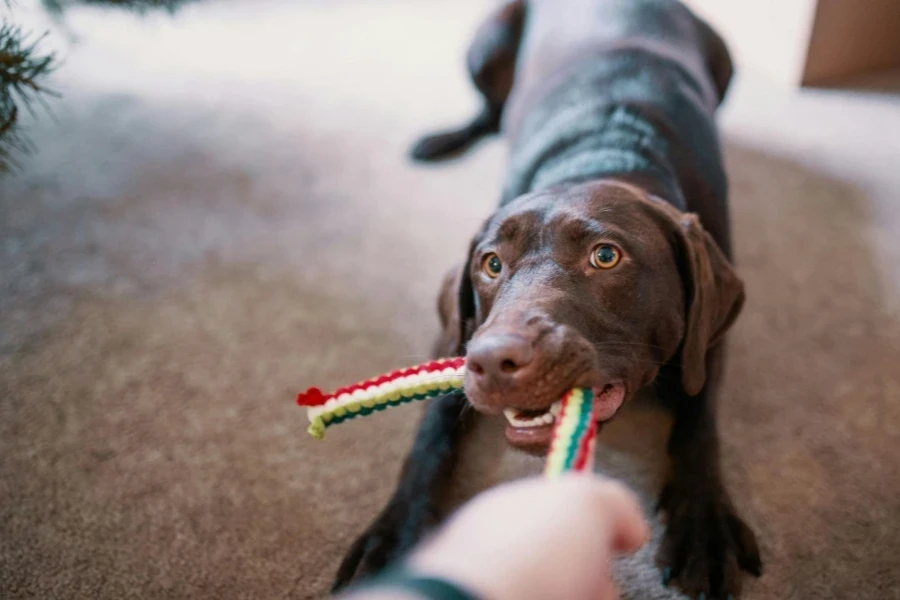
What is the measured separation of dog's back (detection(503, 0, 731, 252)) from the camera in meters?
1.94

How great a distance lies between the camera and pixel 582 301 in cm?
132

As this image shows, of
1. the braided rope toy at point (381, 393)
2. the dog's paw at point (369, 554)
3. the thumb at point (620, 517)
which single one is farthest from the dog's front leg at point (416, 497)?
the thumb at point (620, 517)

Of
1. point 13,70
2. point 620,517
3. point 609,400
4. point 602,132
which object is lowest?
point 609,400

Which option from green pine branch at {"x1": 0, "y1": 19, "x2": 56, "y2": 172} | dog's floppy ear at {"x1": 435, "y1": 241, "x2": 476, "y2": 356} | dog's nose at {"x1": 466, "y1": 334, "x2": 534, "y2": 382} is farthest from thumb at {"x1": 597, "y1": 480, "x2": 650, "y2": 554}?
green pine branch at {"x1": 0, "y1": 19, "x2": 56, "y2": 172}

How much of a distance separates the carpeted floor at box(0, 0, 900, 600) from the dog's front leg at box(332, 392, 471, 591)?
86mm

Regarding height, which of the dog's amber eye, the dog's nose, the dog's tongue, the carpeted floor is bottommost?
the carpeted floor

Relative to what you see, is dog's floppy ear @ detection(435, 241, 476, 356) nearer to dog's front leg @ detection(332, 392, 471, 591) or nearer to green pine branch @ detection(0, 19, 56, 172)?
dog's front leg @ detection(332, 392, 471, 591)

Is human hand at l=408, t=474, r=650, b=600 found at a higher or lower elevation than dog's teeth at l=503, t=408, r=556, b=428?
higher

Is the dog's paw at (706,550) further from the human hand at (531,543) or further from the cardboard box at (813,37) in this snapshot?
the cardboard box at (813,37)

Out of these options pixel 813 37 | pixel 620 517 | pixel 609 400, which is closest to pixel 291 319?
pixel 609 400

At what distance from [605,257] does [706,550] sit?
1.99 feet

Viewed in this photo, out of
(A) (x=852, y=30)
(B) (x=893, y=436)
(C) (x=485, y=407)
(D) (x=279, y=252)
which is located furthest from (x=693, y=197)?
(A) (x=852, y=30)

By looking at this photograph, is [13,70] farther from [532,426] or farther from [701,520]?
[701,520]

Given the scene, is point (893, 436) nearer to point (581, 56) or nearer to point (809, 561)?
point (809, 561)
